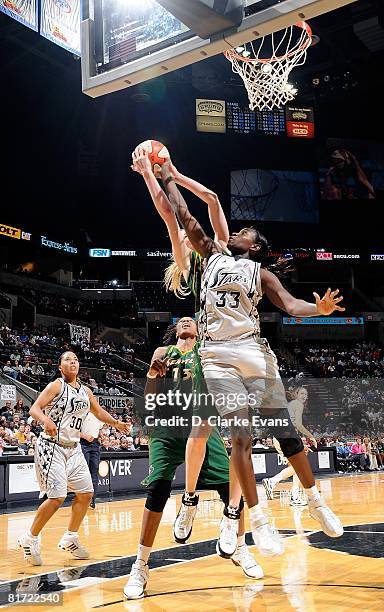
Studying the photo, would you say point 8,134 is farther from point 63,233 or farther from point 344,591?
point 344,591

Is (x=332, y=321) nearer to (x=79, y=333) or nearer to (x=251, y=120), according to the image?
(x=251, y=120)

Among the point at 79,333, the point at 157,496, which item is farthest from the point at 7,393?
the point at 157,496

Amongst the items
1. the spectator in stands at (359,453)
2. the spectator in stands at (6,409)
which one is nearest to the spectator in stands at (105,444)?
the spectator in stands at (6,409)

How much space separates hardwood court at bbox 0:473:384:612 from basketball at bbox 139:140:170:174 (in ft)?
9.72

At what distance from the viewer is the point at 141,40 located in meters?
5.13

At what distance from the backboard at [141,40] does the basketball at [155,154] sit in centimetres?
66

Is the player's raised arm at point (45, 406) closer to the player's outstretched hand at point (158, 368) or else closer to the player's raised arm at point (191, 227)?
the player's outstretched hand at point (158, 368)

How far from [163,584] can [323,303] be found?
249cm

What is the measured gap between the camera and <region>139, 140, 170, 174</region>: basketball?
187 inches

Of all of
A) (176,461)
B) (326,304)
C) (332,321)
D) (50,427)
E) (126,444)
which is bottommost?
(126,444)

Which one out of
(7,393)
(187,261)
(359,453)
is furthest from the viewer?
(359,453)

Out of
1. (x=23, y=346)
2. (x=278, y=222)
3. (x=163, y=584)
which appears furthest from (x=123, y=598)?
(x=278, y=222)

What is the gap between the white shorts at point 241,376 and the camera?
167 inches

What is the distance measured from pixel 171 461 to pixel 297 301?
1.60m
